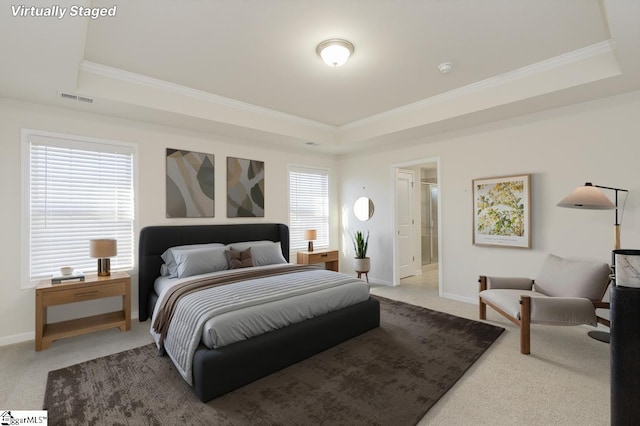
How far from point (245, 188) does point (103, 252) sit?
2.16 metres

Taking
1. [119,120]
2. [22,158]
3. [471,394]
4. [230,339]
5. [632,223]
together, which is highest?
[119,120]

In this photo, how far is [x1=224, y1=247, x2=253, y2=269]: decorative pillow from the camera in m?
4.14

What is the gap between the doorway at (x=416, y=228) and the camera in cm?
566

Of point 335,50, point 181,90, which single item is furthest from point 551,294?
point 181,90

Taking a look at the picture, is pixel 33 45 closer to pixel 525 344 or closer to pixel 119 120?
pixel 119 120

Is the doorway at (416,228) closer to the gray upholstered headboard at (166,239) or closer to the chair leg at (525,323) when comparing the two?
the chair leg at (525,323)

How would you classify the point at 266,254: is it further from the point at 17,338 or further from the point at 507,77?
the point at 507,77

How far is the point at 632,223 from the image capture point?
10.7 ft

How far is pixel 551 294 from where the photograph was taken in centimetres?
341

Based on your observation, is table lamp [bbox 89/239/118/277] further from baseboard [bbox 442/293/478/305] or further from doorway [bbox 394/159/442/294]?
baseboard [bbox 442/293/478/305]

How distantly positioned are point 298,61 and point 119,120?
245 centimetres

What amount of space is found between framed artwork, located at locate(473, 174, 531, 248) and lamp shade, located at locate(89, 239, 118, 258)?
472 cm

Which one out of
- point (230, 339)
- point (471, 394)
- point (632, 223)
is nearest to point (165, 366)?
point (230, 339)

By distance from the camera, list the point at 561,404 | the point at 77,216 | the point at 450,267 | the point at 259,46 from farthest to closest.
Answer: the point at 450,267 → the point at 77,216 → the point at 259,46 → the point at 561,404
